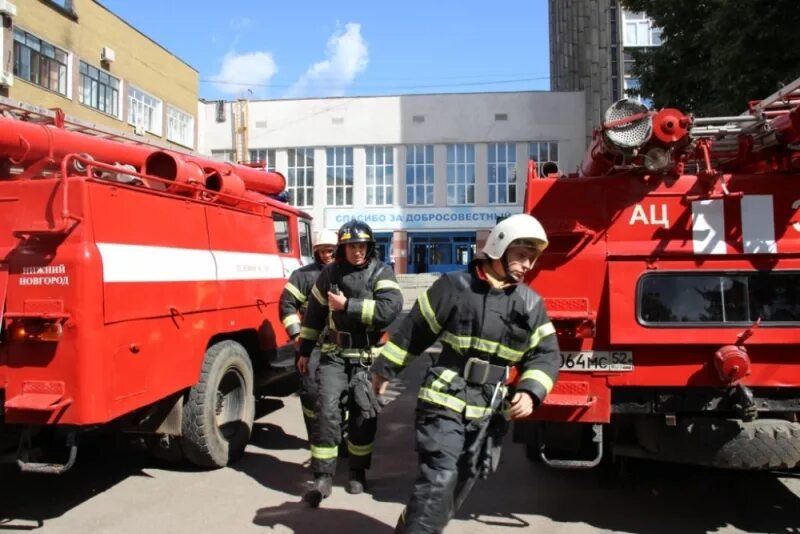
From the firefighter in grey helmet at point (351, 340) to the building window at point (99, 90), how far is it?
2434cm

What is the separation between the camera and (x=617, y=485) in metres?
4.88

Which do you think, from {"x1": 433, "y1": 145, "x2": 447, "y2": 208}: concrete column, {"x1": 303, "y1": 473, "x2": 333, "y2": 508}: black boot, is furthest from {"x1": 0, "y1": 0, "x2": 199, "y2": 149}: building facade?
{"x1": 303, "y1": 473, "x2": 333, "y2": 508}: black boot

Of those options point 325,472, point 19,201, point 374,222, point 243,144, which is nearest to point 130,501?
point 325,472

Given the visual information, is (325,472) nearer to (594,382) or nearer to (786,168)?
(594,382)

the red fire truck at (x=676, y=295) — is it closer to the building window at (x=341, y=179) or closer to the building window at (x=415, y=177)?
the building window at (x=415, y=177)

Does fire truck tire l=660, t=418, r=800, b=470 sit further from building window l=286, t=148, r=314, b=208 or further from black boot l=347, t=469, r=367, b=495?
building window l=286, t=148, r=314, b=208

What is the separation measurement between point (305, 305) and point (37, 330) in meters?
2.47

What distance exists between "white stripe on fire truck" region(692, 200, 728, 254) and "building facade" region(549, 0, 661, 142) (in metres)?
36.9

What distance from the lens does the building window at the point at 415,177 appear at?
3997 cm

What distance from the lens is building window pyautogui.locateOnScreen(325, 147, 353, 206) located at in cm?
4047

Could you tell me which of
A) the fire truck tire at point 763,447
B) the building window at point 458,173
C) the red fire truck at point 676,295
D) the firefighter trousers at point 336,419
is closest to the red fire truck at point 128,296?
the firefighter trousers at point 336,419

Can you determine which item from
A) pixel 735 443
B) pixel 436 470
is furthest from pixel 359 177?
pixel 436 470

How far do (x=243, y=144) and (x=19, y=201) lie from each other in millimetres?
38499

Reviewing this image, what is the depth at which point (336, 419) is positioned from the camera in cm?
460
